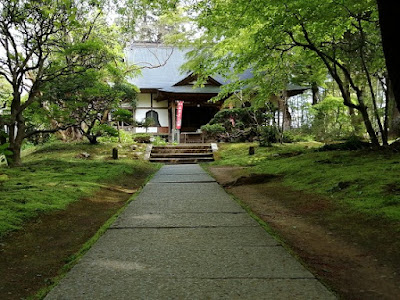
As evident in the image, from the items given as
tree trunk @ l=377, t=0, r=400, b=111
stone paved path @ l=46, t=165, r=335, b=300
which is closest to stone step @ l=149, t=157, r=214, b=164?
stone paved path @ l=46, t=165, r=335, b=300

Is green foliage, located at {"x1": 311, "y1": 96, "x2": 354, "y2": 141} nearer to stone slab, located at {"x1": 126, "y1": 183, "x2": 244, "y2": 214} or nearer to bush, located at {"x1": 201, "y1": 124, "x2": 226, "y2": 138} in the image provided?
bush, located at {"x1": 201, "y1": 124, "x2": 226, "y2": 138}

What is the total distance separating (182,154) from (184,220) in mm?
11377

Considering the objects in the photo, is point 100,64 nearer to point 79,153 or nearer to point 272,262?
A: point 79,153

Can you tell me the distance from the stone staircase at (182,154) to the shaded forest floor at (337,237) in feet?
27.1

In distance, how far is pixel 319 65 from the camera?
12.4 meters

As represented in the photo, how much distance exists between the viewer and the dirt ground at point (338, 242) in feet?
8.52

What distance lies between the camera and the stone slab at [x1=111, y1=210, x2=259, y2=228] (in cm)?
416

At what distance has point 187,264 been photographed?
9.28 ft

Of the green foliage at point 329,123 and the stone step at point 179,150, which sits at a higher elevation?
the green foliage at point 329,123

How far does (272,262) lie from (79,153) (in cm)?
1254

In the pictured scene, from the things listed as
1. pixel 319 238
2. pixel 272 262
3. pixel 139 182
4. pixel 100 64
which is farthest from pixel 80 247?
pixel 100 64

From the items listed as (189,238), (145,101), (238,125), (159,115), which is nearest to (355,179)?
(189,238)

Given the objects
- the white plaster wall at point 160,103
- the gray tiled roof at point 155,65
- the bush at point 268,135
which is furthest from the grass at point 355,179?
the white plaster wall at point 160,103

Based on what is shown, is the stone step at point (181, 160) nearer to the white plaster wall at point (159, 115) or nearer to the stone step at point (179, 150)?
the stone step at point (179, 150)
